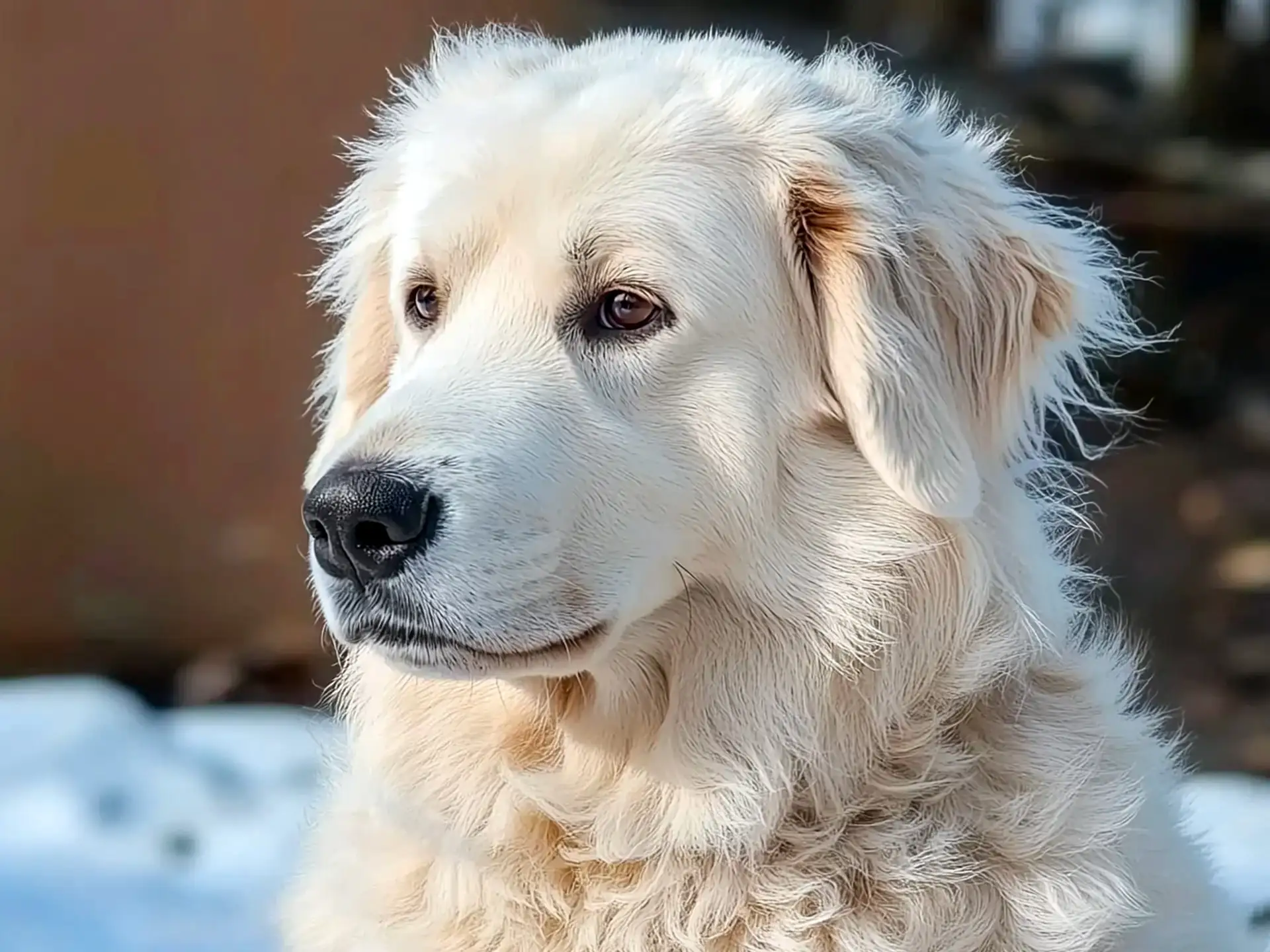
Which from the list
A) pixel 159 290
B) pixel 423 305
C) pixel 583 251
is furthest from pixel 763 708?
pixel 159 290

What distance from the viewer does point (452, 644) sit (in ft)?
7.68

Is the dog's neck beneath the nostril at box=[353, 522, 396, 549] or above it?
beneath

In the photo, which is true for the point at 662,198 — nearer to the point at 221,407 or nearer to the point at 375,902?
the point at 375,902

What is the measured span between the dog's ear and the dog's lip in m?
0.59

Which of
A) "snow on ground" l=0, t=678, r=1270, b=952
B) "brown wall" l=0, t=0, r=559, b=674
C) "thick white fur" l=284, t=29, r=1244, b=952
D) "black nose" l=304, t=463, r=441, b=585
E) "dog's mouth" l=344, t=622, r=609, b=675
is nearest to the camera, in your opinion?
"black nose" l=304, t=463, r=441, b=585

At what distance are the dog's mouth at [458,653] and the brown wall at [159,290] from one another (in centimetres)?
520

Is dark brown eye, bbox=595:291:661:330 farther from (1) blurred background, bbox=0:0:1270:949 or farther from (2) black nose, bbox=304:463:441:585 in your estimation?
(1) blurred background, bbox=0:0:1270:949

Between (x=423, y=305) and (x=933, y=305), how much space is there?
918 millimetres

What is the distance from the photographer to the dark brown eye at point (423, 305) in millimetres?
2805

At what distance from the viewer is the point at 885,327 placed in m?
2.61

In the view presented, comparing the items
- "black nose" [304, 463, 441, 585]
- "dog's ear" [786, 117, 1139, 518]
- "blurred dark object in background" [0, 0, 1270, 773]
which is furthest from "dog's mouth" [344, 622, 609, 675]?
"blurred dark object in background" [0, 0, 1270, 773]

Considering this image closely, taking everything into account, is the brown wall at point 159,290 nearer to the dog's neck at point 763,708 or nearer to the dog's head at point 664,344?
the dog's head at point 664,344

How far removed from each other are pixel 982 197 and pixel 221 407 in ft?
17.3

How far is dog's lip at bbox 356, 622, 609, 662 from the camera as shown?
2.34 m
